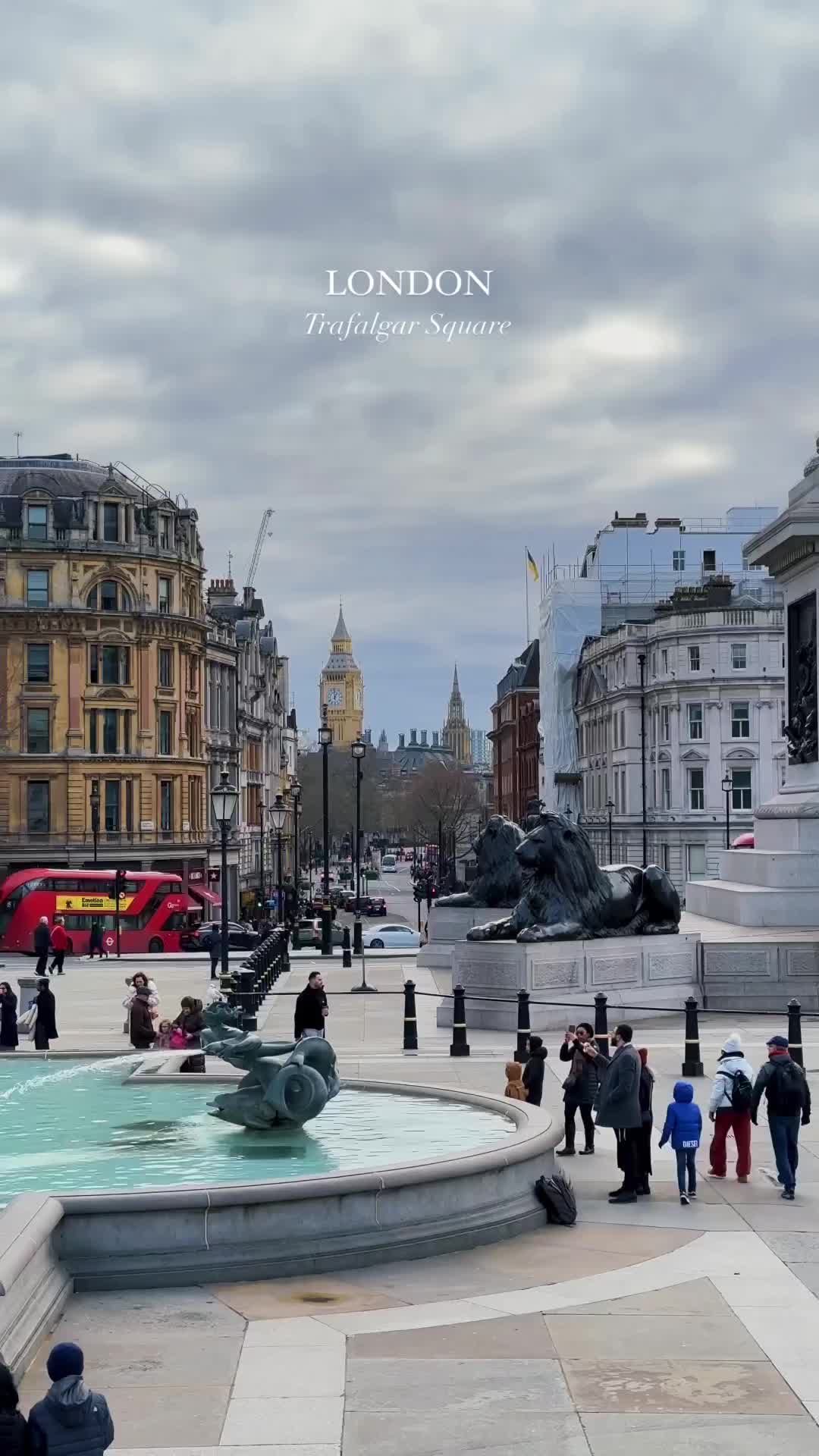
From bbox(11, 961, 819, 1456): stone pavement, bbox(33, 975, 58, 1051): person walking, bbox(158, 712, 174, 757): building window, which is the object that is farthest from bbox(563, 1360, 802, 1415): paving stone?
bbox(158, 712, 174, 757): building window

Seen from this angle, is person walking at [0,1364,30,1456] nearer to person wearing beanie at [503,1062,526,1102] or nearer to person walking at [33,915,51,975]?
person wearing beanie at [503,1062,526,1102]

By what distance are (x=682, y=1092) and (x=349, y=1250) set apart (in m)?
3.36

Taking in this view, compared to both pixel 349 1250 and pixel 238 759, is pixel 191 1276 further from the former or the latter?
pixel 238 759

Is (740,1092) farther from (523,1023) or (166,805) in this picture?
(166,805)

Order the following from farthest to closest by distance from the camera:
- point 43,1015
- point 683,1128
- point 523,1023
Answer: point 43,1015 → point 523,1023 → point 683,1128

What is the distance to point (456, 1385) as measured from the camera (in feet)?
30.5

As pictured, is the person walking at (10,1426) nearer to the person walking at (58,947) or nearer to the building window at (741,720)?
the person walking at (58,947)

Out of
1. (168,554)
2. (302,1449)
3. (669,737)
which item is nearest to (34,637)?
(168,554)

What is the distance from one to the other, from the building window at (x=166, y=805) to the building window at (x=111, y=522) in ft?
35.2

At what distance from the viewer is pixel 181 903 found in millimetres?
56594

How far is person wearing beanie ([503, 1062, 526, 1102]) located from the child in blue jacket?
264 cm

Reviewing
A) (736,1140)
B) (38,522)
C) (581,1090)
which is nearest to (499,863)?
(581,1090)

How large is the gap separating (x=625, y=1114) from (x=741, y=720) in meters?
72.5

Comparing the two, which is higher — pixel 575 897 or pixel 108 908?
pixel 575 897
